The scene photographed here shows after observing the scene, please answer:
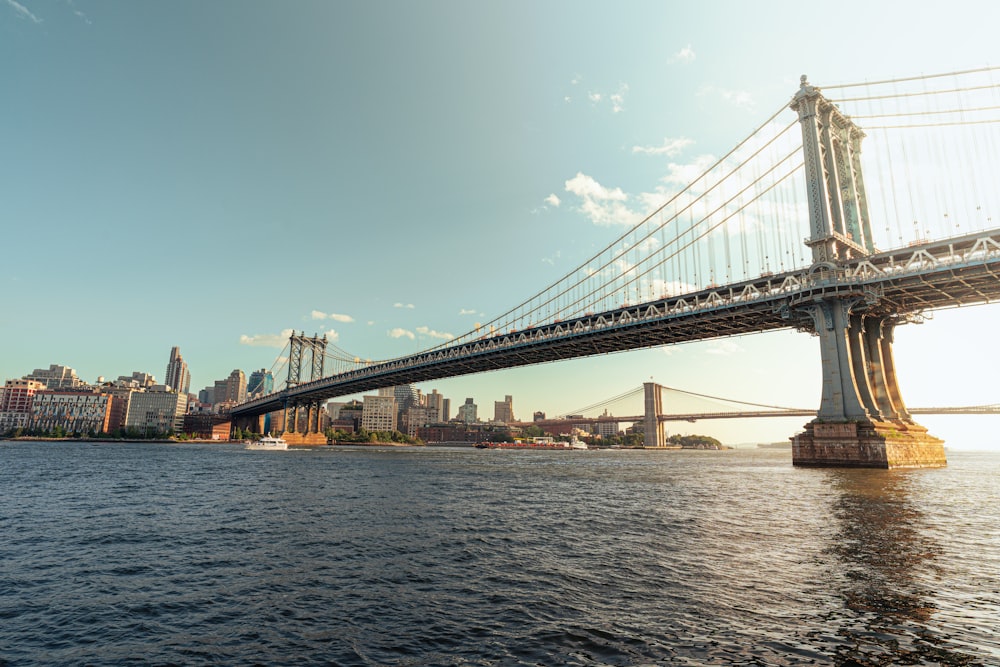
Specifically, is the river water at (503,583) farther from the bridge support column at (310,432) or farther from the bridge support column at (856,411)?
the bridge support column at (310,432)

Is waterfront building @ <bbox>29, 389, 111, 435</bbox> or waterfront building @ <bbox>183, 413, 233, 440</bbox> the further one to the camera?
waterfront building @ <bbox>183, 413, 233, 440</bbox>

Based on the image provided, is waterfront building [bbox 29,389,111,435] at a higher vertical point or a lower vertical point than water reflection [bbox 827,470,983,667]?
higher

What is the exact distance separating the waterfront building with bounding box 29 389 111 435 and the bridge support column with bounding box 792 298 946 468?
22447 centimetres

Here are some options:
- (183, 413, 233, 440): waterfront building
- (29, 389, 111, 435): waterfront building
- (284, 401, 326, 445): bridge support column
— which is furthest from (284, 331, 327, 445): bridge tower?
(29, 389, 111, 435): waterfront building

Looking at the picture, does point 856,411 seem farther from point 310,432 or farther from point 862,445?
point 310,432

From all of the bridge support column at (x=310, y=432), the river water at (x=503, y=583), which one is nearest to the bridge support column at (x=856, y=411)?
the river water at (x=503, y=583)

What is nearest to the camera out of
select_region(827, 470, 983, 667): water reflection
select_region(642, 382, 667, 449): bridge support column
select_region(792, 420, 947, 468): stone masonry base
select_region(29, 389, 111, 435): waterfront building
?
select_region(827, 470, 983, 667): water reflection

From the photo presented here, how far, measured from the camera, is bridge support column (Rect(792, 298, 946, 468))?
41.7 m

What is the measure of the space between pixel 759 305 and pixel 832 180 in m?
13.6

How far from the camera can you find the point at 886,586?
448 inches

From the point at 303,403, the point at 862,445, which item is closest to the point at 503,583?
the point at 862,445

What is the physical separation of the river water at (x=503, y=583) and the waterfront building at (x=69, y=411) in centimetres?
21070

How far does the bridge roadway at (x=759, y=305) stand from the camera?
4241 cm

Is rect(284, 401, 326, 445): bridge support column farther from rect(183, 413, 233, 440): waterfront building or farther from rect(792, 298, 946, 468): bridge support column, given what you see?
rect(792, 298, 946, 468): bridge support column
